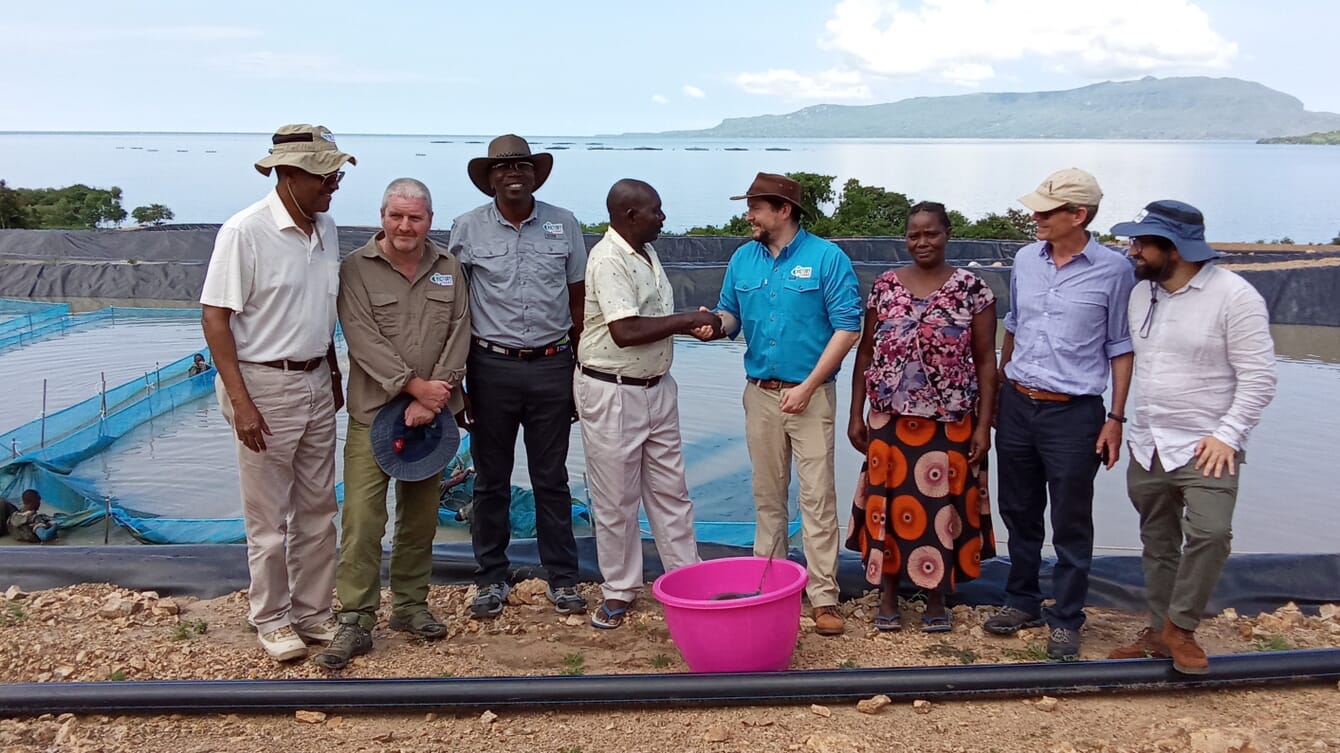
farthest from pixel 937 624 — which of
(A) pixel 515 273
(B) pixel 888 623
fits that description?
(A) pixel 515 273

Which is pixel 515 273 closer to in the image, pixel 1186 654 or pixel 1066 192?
pixel 1066 192

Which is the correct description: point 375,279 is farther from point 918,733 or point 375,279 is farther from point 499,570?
point 918,733

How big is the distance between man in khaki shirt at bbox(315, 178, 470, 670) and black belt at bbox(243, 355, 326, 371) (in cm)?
11

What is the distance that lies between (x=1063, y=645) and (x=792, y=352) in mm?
1343

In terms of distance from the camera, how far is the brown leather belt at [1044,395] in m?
3.47

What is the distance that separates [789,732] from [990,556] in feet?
4.50

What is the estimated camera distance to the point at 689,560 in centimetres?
389

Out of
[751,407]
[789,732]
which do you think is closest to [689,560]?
[751,407]

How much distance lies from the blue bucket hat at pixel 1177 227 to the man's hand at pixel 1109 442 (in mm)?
604

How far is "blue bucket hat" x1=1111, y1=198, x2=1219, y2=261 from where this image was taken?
3.14 m

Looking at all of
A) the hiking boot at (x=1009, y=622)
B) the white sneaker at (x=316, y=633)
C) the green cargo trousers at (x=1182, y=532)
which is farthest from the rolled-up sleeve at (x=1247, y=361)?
the white sneaker at (x=316, y=633)

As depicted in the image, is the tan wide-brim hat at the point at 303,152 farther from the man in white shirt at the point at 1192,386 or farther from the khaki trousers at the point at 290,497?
the man in white shirt at the point at 1192,386

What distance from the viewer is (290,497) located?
11.8 feet

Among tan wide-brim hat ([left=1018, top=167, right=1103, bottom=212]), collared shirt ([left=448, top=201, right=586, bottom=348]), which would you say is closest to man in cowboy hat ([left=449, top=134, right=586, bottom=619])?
collared shirt ([left=448, top=201, right=586, bottom=348])
